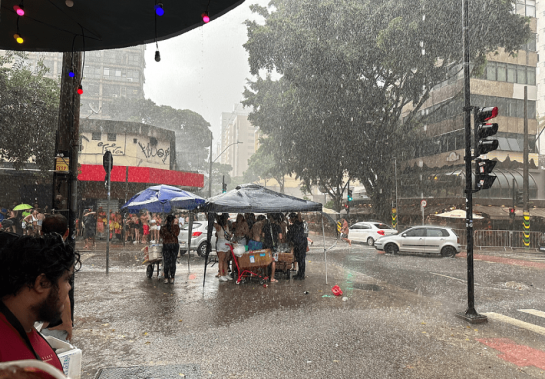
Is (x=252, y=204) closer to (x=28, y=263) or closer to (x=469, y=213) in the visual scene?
(x=469, y=213)

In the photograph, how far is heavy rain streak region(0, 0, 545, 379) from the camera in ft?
14.0

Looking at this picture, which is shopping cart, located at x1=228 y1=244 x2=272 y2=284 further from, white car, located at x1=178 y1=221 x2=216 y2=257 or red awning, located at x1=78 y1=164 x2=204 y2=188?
red awning, located at x1=78 y1=164 x2=204 y2=188

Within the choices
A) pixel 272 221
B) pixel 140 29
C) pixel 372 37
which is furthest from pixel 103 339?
pixel 372 37

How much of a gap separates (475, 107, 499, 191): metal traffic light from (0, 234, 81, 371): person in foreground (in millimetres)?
7363

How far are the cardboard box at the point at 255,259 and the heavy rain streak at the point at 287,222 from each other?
0.06m

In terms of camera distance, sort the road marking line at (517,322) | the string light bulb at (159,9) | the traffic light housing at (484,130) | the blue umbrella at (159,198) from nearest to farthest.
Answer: the string light bulb at (159,9), the road marking line at (517,322), the traffic light housing at (484,130), the blue umbrella at (159,198)

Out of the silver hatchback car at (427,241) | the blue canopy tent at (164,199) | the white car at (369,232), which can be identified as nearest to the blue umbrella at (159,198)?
the blue canopy tent at (164,199)

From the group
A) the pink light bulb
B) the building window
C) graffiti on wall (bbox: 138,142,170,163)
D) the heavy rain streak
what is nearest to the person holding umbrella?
the heavy rain streak

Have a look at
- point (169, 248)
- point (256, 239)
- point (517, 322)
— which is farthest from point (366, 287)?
point (169, 248)

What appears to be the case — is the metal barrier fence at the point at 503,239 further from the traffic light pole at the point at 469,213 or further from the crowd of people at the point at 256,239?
the traffic light pole at the point at 469,213

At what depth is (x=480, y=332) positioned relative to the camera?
6.14 metres

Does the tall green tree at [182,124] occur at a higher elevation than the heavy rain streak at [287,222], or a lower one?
higher

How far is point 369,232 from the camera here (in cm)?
2394

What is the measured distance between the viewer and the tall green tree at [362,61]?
22750 mm
